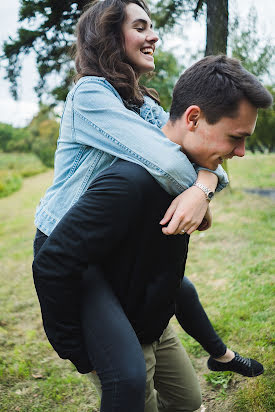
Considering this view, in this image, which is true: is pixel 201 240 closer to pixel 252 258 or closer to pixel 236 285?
pixel 252 258

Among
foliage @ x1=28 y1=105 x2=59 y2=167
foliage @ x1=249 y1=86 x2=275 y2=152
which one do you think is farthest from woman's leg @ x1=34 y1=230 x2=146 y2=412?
foliage @ x1=28 y1=105 x2=59 y2=167

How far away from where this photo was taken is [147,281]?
182 centimetres

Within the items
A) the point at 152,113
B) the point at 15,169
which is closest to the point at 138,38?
the point at 152,113

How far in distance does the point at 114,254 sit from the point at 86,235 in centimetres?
21

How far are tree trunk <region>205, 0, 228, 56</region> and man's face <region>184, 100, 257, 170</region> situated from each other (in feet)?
14.9

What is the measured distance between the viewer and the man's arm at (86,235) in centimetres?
159

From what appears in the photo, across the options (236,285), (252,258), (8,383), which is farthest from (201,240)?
(8,383)

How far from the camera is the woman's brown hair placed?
197 centimetres

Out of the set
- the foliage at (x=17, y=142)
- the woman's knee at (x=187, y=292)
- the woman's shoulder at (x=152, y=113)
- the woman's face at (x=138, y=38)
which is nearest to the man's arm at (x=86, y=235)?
the woman's shoulder at (x=152, y=113)

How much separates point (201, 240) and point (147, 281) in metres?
4.76

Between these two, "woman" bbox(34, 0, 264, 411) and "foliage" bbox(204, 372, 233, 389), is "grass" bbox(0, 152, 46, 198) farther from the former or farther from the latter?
"woman" bbox(34, 0, 264, 411)

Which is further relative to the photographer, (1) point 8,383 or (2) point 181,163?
(1) point 8,383

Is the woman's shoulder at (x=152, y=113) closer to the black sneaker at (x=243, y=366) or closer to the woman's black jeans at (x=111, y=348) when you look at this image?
the woman's black jeans at (x=111, y=348)

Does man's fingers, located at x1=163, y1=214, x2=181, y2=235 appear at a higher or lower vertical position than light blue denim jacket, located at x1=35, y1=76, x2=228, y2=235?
lower
